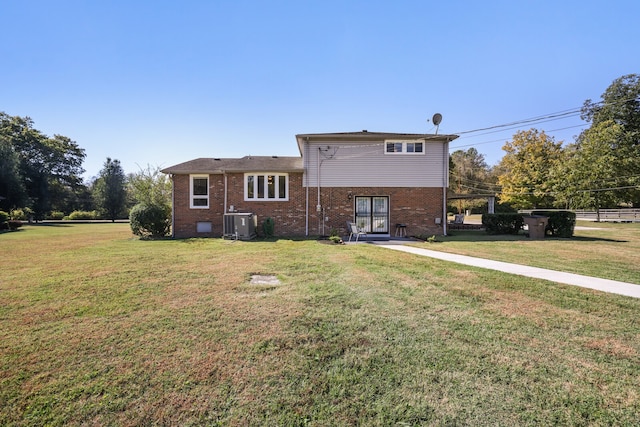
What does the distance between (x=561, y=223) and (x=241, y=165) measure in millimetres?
16385

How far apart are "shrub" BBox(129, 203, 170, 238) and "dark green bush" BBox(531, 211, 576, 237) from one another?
19428 mm

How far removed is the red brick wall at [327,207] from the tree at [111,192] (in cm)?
3422

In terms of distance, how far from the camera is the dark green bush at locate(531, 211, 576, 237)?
45.2 ft

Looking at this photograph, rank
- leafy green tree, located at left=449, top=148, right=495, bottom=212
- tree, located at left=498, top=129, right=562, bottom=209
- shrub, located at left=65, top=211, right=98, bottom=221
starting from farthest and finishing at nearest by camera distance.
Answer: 1. shrub, located at left=65, top=211, right=98, bottom=221
2. leafy green tree, located at left=449, top=148, right=495, bottom=212
3. tree, located at left=498, top=129, right=562, bottom=209

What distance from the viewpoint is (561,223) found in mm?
13867

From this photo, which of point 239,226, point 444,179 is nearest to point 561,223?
point 444,179

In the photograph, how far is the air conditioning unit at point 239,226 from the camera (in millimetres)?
13625

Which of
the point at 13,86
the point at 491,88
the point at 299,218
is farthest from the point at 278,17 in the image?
the point at 13,86

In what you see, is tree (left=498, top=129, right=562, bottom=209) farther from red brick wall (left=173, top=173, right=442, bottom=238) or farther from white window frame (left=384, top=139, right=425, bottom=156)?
white window frame (left=384, top=139, right=425, bottom=156)

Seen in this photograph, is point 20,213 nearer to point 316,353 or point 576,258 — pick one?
point 316,353

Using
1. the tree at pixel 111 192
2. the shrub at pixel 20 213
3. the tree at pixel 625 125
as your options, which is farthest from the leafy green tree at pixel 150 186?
the tree at pixel 625 125

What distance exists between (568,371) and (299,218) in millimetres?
13090

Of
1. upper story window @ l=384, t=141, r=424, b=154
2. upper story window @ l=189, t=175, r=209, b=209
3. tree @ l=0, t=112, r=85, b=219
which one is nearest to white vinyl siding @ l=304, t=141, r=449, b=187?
upper story window @ l=384, t=141, r=424, b=154

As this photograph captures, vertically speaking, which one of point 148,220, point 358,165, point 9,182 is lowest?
point 148,220
